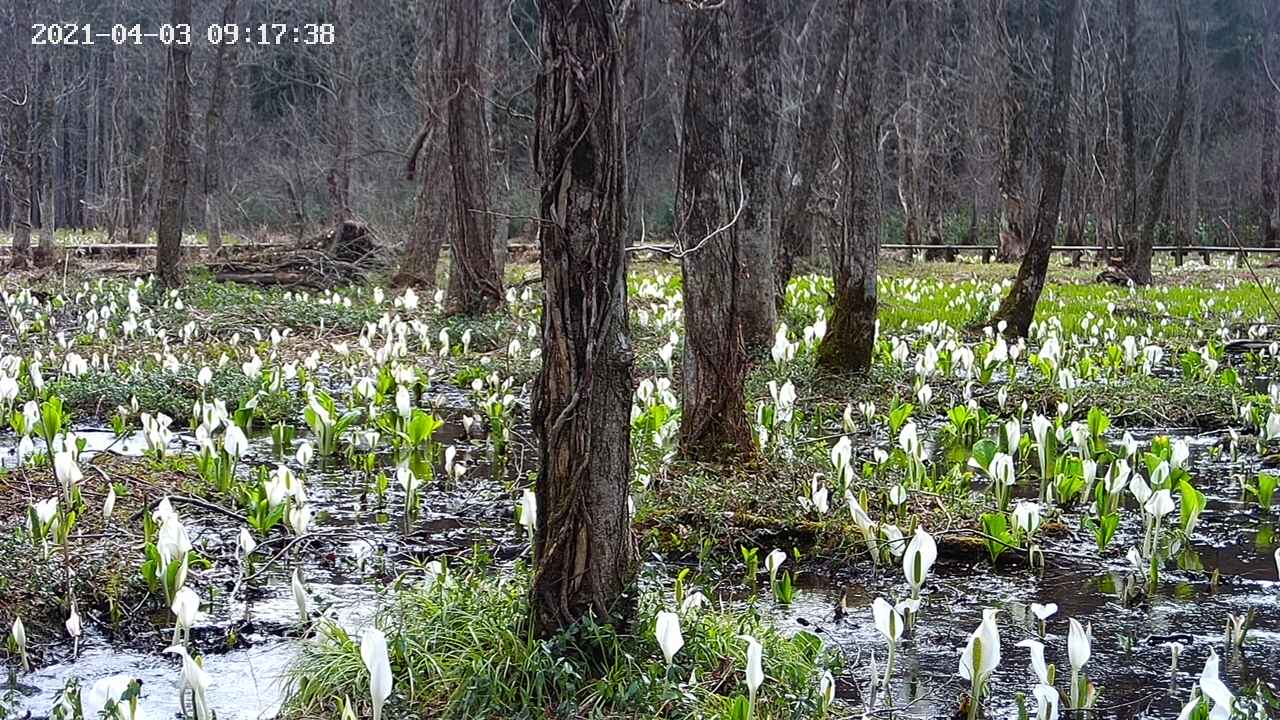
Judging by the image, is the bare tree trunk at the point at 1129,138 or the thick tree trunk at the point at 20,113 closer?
the thick tree trunk at the point at 20,113

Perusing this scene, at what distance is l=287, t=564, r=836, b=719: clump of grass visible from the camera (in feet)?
11.0

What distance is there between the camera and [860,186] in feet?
28.1

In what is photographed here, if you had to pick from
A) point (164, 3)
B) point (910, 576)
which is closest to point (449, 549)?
point (910, 576)

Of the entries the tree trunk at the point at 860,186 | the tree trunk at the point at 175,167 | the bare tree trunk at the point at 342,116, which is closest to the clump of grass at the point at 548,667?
the tree trunk at the point at 860,186

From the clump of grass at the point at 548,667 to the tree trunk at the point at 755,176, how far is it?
177 inches

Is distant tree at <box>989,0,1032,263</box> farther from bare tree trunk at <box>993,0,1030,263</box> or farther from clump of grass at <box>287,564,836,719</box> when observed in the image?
clump of grass at <box>287,564,836,719</box>

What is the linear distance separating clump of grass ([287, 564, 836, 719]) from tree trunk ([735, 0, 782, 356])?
448 cm

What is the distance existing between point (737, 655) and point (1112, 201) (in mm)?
28274

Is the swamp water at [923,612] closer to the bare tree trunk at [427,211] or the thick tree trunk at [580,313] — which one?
the thick tree trunk at [580,313]

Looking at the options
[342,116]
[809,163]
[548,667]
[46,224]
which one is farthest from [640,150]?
[548,667]

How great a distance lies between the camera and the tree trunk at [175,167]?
1507 centimetres

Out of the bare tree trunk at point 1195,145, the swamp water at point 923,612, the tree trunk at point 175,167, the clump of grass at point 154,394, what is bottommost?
the swamp water at point 923,612

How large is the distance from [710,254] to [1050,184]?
6508mm

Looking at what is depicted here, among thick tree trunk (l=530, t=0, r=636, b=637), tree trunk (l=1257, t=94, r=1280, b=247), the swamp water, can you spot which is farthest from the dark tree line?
the swamp water
